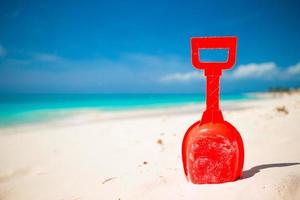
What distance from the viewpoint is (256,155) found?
2344 mm

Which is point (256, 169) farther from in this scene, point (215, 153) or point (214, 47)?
point (214, 47)

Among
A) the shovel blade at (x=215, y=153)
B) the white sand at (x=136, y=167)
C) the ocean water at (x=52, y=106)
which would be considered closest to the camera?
the white sand at (x=136, y=167)

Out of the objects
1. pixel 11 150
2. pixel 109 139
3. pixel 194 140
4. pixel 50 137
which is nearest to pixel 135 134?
pixel 109 139

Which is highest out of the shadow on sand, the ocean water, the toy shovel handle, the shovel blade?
the toy shovel handle

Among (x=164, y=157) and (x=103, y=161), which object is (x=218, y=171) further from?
(x=103, y=161)

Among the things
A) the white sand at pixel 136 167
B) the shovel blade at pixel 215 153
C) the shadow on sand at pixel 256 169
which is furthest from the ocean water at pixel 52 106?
the shadow on sand at pixel 256 169

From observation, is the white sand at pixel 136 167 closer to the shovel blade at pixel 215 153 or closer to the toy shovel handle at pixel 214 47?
the shovel blade at pixel 215 153

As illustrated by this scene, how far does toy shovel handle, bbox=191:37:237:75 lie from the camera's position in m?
1.56

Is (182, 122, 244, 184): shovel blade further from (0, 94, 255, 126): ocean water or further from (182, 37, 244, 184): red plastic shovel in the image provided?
(0, 94, 255, 126): ocean water

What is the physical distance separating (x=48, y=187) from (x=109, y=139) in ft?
5.92

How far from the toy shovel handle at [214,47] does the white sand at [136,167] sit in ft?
2.58

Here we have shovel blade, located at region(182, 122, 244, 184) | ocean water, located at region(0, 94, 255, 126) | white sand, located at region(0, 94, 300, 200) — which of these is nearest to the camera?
white sand, located at region(0, 94, 300, 200)

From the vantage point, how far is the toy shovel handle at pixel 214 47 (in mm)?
1563

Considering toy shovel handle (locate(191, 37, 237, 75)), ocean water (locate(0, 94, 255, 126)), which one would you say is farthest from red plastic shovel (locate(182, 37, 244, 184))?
ocean water (locate(0, 94, 255, 126))
